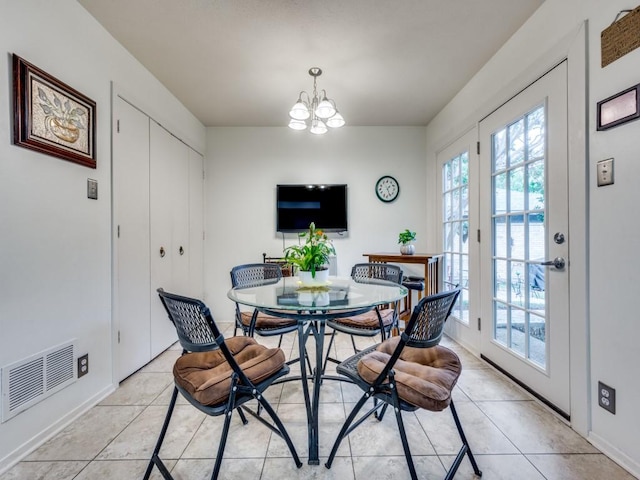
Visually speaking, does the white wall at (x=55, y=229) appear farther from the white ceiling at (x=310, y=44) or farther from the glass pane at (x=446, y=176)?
the glass pane at (x=446, y=176)

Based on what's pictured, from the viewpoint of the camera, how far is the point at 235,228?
381cm

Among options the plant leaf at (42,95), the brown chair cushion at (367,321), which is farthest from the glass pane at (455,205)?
the plant leaf at (42,95)

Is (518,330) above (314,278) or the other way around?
the other way around

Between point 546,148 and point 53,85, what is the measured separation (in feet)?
9.54

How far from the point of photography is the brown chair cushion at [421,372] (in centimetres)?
114

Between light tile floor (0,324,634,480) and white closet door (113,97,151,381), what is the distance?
43 cm

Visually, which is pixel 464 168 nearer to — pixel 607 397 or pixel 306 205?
pixel 306 205

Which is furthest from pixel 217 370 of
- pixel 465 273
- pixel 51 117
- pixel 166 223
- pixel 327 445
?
pixel 465 273

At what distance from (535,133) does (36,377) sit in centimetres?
327

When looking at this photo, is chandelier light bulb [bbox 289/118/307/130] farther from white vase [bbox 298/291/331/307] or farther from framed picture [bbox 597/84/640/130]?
framed picture [bbox 597/84/640/130]

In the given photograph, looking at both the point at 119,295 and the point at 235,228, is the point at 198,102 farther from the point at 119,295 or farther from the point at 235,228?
the point at 119,295

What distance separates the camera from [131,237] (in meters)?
2.31

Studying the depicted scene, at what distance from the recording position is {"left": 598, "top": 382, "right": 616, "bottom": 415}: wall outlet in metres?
1.41

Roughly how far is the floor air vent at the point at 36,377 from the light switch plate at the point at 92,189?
0.91 meters
